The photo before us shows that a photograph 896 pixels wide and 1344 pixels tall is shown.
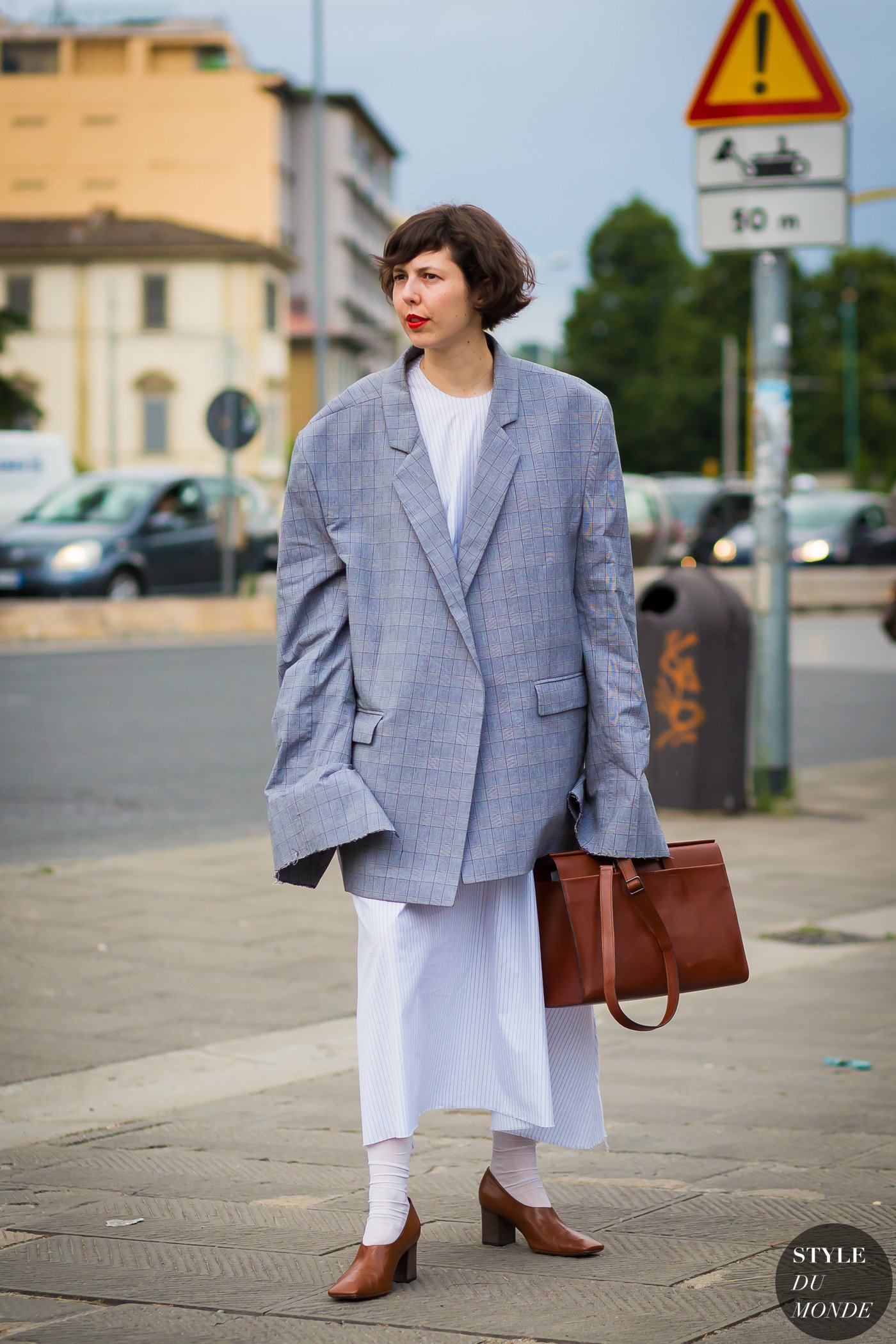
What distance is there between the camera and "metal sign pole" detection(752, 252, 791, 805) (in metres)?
9.15

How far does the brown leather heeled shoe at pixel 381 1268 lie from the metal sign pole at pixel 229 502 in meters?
16.7

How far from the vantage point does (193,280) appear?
62969 mm

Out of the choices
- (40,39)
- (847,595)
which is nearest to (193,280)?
(40,39)

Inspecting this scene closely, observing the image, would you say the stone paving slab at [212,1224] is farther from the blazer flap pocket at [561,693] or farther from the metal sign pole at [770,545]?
the metal sign pole at [770,545]

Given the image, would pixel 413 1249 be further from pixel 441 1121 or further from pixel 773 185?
pixel 773 185

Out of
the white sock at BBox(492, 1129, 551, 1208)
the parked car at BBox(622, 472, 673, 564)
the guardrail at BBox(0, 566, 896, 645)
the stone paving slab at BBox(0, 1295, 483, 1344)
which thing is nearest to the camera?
the stone paving slab at BBox(0, 1295, 483, 1344)

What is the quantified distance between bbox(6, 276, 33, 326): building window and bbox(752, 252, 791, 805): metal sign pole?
57.3 metres

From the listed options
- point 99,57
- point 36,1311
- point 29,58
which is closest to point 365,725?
point 36,1311

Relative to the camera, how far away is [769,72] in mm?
8750

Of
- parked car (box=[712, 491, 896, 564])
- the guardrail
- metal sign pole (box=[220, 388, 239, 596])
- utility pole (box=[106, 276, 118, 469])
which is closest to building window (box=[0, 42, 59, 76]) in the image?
utility pole (box=[106, 276, 118, 469])

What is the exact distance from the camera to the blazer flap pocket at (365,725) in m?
3.34

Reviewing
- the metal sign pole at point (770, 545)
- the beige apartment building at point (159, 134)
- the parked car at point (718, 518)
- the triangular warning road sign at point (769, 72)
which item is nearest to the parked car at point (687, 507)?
the parked car at point (718, 518)

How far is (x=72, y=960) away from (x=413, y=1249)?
2918mm

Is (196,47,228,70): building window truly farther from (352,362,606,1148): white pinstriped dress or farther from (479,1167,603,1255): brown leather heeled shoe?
(479,1167,603,1255): brown leather heeled shoe
